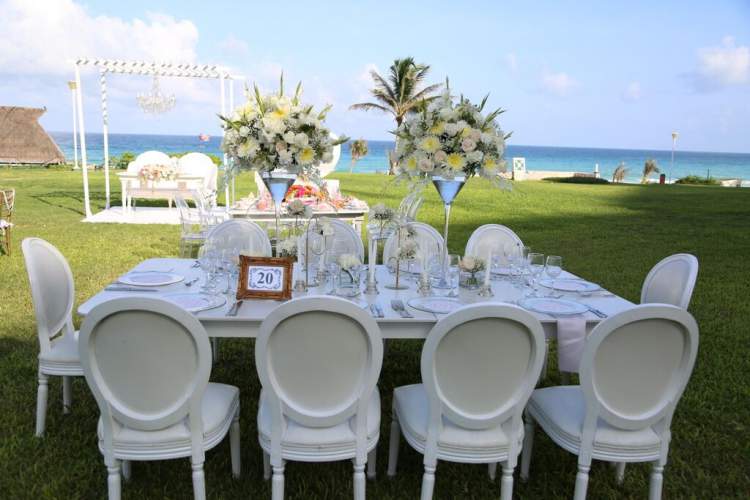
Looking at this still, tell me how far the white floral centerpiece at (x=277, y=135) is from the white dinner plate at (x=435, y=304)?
87 centimetres

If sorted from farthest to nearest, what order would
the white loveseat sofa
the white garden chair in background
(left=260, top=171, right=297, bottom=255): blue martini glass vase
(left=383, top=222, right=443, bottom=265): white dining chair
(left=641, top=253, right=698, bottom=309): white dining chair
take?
the white loveseat sofa, the white garden chair in background, (left=383, top=222, right=443, bottom=265): white dining chair, (left=260, top=171, right=297, bottom=255): blue martini glass vase, (left=641, top=253, right=698, bottom=309): white dining chair

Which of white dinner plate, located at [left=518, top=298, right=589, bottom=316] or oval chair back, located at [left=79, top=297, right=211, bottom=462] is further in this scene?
white dinner plate, located at [left=518, top=298, right=589, bottom=316]

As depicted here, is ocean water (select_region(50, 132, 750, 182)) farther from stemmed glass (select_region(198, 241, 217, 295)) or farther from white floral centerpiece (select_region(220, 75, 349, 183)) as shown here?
stemmed glass (select_region(198, 241, 217, 295))

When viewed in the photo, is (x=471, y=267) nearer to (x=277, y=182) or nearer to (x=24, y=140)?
(x=277, y=182)

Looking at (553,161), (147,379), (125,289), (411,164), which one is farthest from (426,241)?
(553,161)

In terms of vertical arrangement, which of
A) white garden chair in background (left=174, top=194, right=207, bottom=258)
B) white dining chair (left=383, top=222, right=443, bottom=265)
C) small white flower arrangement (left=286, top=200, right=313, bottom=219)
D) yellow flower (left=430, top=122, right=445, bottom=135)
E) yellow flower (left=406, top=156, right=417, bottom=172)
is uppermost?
yellow flower (left=430, top=122, right=445, bottom=135)

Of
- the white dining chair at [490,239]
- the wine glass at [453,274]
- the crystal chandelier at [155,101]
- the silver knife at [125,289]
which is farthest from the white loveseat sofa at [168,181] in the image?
the wine glass at [453,274]

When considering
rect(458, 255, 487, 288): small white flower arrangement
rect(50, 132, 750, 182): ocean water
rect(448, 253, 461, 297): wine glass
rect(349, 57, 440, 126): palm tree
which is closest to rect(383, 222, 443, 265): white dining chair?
rect(448, 253, 461, 297): wine glass

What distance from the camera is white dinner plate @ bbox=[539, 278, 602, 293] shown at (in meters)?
3.16

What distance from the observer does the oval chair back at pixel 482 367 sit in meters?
2.01

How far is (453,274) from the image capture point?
11.5 ft

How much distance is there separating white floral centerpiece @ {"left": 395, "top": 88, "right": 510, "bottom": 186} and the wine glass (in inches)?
17.7

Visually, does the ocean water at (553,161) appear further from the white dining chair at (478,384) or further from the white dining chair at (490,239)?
the white dining chair at (478,384)

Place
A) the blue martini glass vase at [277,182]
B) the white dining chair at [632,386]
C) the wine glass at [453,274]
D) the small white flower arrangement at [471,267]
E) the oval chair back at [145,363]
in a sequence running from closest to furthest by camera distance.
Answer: the oval chair back at [145,363], the white dining chair at [632,386], the small white flower arrangement at [471,267], the wine glass at [453,274], the blue martini glass vase at [277,182]
